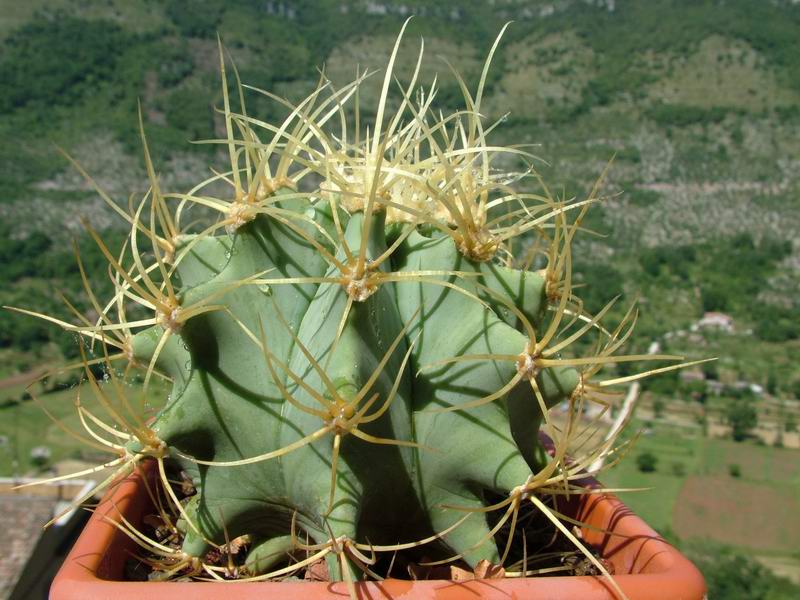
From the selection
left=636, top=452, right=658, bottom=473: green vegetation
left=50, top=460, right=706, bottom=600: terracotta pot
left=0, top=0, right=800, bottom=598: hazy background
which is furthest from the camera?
left=636, top=452, right=658, bottom=473: green vegetation

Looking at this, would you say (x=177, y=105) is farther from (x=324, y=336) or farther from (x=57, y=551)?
(x=324, y=336)

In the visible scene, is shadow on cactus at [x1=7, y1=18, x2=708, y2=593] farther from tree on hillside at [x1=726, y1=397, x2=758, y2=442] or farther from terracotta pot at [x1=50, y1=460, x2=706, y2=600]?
tree on hillside at [x1=726, y1=397, x2=758, y2=442]

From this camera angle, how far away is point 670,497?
2683 cm

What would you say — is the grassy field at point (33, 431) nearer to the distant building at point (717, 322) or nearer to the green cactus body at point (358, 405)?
the green cactus body at point (358, 405)

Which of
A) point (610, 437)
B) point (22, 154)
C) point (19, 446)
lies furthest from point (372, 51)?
point (610, 437)

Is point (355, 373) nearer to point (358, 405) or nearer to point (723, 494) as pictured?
point (358, 405)

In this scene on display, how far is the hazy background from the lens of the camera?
1142 inches

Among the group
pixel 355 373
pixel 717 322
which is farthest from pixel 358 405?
pixel 717 322

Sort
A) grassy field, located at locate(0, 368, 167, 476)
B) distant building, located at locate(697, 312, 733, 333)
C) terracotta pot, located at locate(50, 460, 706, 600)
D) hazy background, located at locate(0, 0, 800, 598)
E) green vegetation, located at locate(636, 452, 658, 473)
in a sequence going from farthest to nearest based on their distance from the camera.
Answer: distant building, located at locate(697, 312, 733, 333) < green vegetation, located at locate(636, 452, 658, 473) < hazy background, located at locate(0, 0, 800, 598) < grassy field, located at locate(0, 368, 167, 476) < terracotta pot, located at locate(50, 460, 706, 600)

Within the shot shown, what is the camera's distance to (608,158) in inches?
888

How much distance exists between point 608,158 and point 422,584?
22.9 m

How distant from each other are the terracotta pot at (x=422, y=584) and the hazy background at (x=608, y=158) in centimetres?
1863

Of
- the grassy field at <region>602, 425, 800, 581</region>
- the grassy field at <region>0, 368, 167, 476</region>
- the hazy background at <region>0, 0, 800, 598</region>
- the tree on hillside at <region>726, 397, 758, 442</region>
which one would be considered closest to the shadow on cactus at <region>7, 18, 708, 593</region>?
the hazy background at <region>0, 0, 800, 598</region>

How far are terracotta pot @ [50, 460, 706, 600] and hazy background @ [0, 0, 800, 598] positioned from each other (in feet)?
61.1
